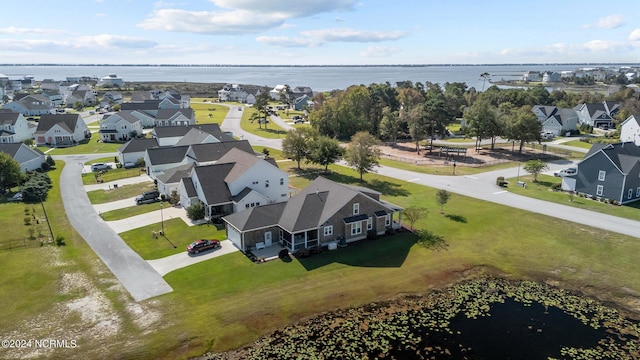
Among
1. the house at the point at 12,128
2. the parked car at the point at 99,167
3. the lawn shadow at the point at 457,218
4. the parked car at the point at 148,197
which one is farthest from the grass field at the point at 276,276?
the house at the point at 12,128

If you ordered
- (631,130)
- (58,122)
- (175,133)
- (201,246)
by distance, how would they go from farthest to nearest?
(58,122) < (631,130) < (175,133) < (201,246)

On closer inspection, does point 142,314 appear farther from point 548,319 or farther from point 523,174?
point 523,174

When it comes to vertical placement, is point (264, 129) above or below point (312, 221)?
above

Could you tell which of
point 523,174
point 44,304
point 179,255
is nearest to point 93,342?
point 44,304

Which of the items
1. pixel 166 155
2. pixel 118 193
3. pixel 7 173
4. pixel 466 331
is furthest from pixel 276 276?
pixel 7 173

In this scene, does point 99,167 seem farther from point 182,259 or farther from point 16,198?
point 182,259

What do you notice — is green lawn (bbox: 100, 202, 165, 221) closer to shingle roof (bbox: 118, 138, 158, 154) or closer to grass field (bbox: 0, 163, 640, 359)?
grass field (bbox: 0, 163, 640, 359)
